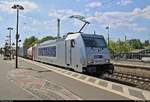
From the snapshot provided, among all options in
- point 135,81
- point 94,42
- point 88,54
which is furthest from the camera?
point 94,42

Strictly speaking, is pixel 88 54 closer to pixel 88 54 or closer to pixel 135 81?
pixel 88 54

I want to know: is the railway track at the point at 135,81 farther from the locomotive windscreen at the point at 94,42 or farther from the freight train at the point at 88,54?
the locomotive windscreen at the point at 94,42

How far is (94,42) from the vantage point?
2444 cm

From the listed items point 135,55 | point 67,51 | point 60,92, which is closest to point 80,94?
point 60,92

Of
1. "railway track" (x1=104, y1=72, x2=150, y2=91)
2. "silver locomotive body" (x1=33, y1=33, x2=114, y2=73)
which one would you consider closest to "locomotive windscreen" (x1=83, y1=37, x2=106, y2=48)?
"silver locomotive body" (x1=33, y1=33, x2=114, y2=73)

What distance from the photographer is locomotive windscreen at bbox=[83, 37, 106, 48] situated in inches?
939

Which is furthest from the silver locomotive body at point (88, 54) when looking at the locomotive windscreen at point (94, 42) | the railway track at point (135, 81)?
the railway track at point (135, 81)

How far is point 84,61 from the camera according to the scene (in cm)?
2309

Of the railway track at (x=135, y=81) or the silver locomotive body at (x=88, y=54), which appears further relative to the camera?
the silver locomotive body at (x=88, y=54)

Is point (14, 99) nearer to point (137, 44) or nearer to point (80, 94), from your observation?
point (80, 94)

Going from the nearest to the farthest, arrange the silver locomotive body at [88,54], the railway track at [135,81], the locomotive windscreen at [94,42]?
the railway track at [135,81] → the silver locomotive body at [88,54] → the locomotive windscreen at [94,42]

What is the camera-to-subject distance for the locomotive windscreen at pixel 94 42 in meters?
23.8

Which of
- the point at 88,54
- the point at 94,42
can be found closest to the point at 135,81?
the point at 88,54

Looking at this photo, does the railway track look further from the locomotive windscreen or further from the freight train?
the locomotive windscreen
